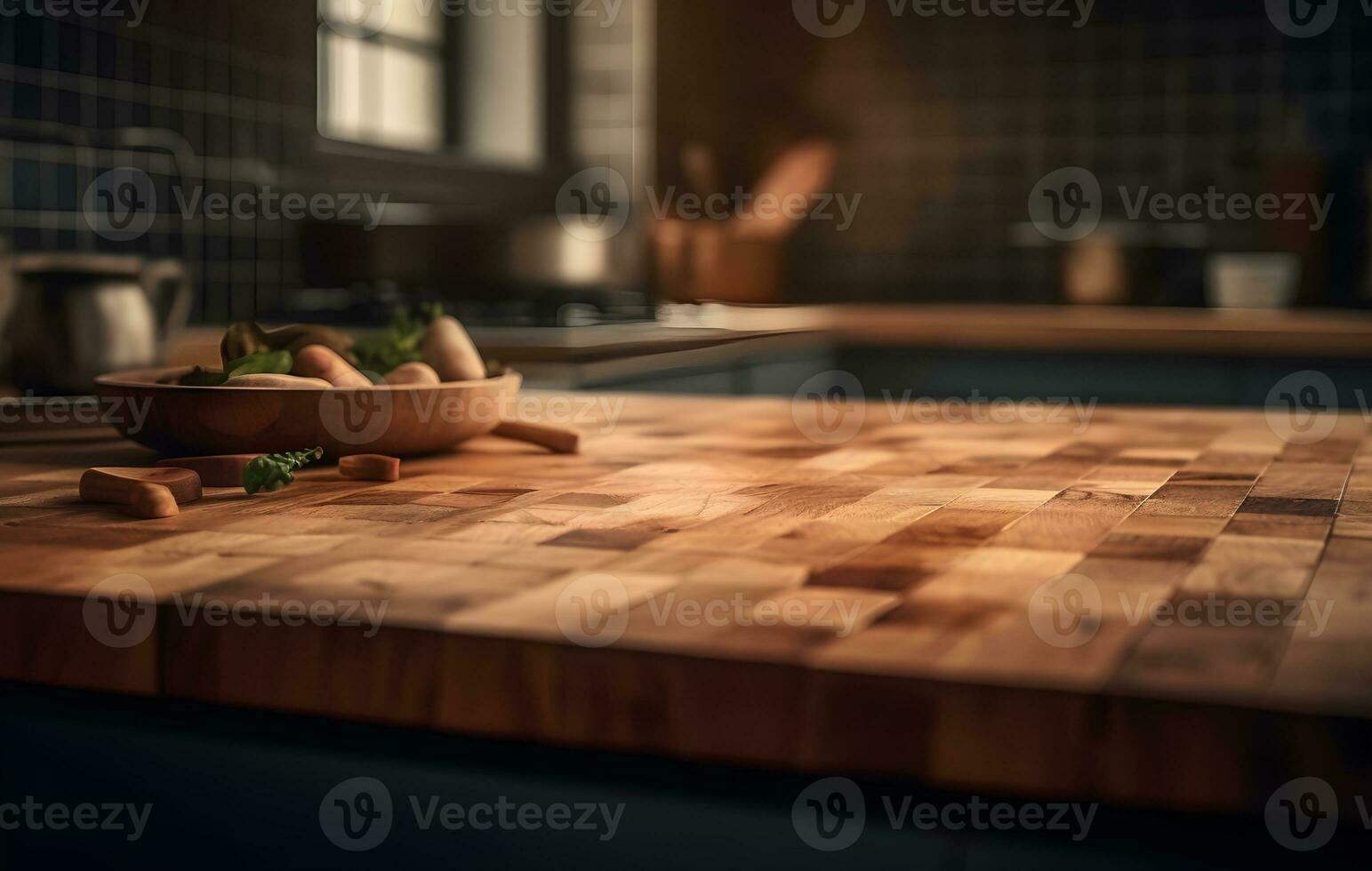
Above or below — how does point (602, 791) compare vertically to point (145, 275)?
below

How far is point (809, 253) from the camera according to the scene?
3.76 metres

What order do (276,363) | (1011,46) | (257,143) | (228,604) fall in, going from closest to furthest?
(228,604)
(276,363)
(257,143)
(1011,46)

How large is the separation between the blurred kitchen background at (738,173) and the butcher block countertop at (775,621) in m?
1.37

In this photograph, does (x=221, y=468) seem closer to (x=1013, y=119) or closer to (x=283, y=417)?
(x=283, y=417)

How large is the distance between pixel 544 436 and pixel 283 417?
201 mm

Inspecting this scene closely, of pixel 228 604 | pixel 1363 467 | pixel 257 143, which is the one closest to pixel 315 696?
pixel 228 604

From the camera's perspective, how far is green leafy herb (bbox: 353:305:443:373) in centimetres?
100

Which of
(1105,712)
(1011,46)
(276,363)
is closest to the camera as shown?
(1105,712)

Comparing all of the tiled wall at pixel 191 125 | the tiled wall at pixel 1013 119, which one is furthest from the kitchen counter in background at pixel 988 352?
the tiled wall at pixel 1013 119

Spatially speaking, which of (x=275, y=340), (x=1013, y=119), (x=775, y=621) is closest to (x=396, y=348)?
(x=275, y=340)

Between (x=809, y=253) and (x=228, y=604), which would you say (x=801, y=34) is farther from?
(x=228, y=604)

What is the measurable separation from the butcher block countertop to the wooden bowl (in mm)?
70

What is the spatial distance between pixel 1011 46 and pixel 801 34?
57 centimetres

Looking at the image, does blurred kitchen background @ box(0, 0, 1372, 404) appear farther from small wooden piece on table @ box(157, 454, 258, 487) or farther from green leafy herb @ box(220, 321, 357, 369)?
small wooden piece on table @ box(157, 454, 258, 487)
